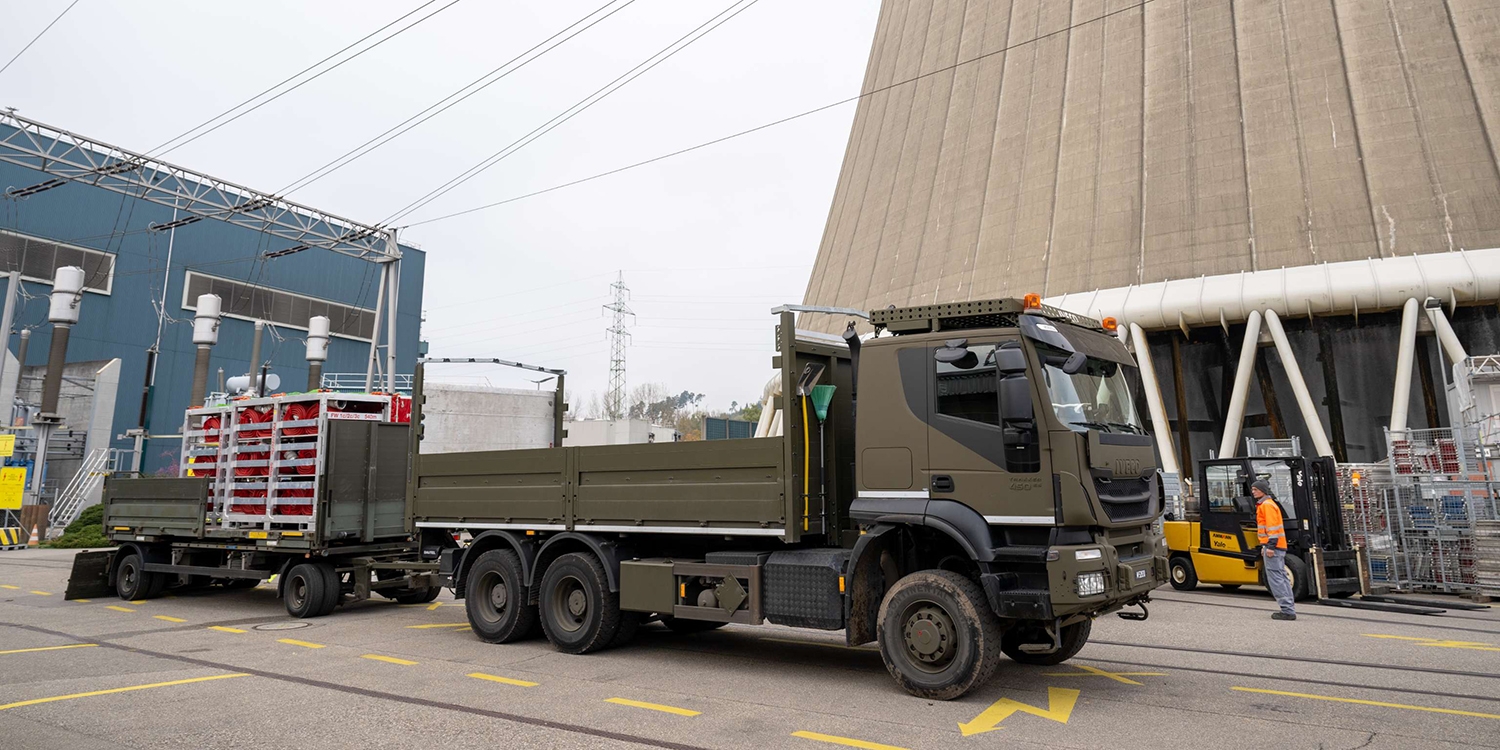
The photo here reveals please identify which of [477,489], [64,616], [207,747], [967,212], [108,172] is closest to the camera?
[207,747]

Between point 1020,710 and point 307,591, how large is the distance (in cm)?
940

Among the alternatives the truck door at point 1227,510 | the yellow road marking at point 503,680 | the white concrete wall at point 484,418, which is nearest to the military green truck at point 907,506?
the yellow road marking at point 503,680

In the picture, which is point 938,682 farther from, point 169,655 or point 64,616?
point 64,616

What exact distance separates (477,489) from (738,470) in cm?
377

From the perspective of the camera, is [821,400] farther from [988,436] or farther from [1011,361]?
[1011,361]

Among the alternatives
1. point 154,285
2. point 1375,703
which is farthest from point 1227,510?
point 154,285

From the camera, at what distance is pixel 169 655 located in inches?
332

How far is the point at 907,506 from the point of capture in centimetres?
654

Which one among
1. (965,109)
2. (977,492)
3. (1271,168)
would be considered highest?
(965,109)

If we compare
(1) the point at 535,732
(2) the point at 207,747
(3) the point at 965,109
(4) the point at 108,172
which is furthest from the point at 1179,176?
(4) the point at 108,172

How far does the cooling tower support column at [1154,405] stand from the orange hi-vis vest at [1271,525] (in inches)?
380

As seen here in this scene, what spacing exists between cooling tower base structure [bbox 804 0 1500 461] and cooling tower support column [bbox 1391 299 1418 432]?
31 centimetres

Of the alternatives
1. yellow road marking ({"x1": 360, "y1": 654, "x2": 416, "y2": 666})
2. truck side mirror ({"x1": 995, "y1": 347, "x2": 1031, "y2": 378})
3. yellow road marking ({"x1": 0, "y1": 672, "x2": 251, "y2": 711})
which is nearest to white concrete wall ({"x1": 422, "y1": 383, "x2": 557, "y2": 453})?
yellow road marking ({"x1": 360, "y1": 654, "x2": 416, "y2": 666})

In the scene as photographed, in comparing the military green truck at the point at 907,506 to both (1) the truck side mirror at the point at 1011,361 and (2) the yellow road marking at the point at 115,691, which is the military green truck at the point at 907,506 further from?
(2) the yellow road marking at the point at 115,691
